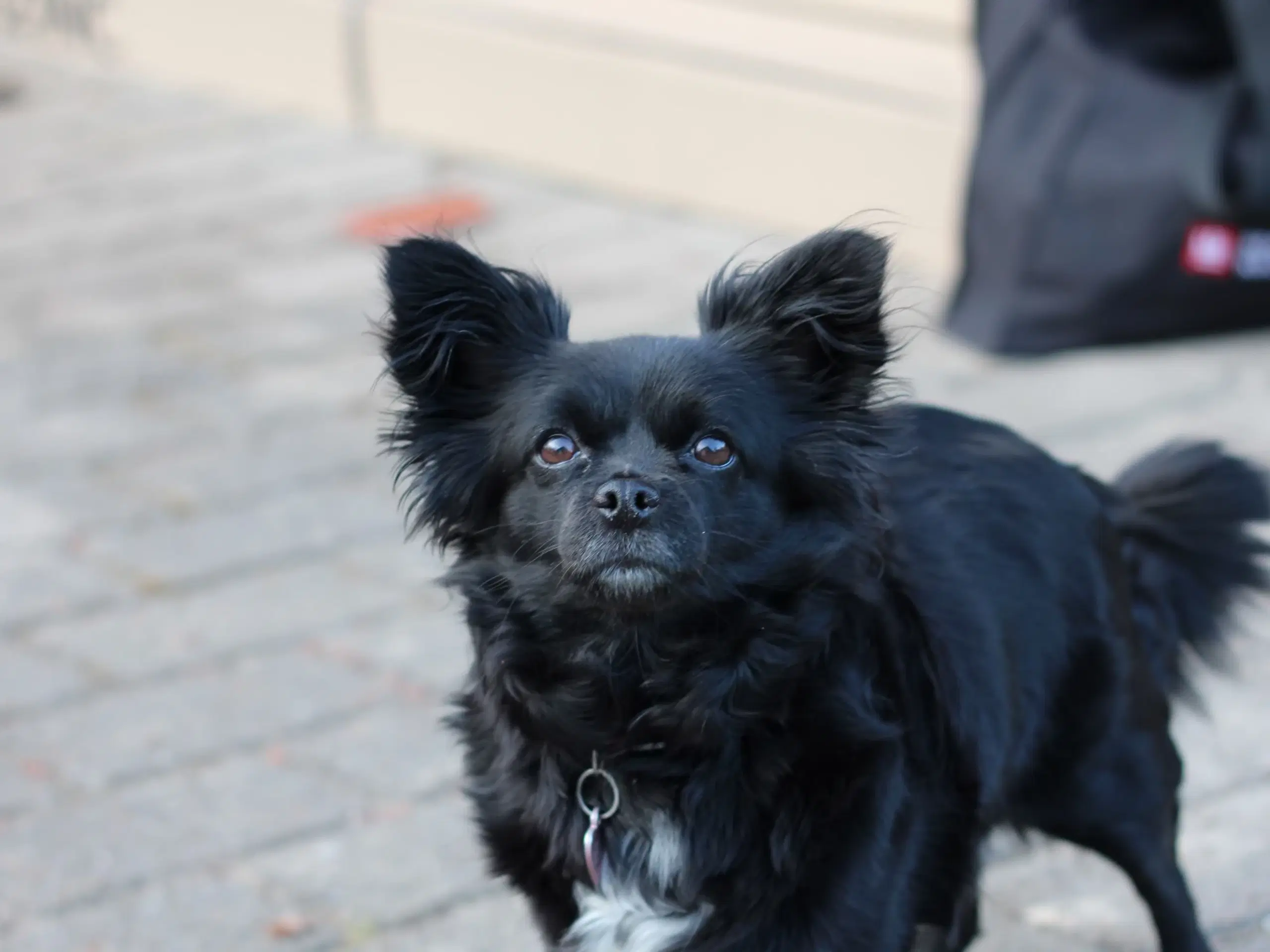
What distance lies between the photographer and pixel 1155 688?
122 inches

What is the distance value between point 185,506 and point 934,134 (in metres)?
2.85

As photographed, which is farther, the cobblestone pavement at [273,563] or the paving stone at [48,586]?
the paving stone at [48,586]

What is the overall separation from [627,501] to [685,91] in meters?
4.92

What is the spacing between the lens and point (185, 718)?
4.22 m

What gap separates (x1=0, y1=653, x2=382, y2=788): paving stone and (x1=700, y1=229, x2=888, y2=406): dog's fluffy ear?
5.69 ft

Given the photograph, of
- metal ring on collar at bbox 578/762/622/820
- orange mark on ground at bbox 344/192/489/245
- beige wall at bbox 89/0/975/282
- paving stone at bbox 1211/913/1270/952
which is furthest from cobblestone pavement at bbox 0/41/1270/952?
metal ring on collar at bbox 578/762/622/820

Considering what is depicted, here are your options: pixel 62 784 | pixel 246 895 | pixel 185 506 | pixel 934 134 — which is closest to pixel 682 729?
pixel 246 895

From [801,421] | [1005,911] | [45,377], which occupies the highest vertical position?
[801,421]

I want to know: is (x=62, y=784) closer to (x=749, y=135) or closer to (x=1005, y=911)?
(x=1005, y=911)

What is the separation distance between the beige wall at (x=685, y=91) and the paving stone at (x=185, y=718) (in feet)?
9.27

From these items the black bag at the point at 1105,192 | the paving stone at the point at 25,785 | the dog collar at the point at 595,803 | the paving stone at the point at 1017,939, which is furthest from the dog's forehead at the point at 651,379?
the black bag at the point at 1105,192

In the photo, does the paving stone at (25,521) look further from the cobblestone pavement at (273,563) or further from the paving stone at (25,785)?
the paving stone at (25,785)

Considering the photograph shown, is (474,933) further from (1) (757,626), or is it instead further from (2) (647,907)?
(1) (757,626)

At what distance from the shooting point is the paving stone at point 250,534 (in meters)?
5.00
